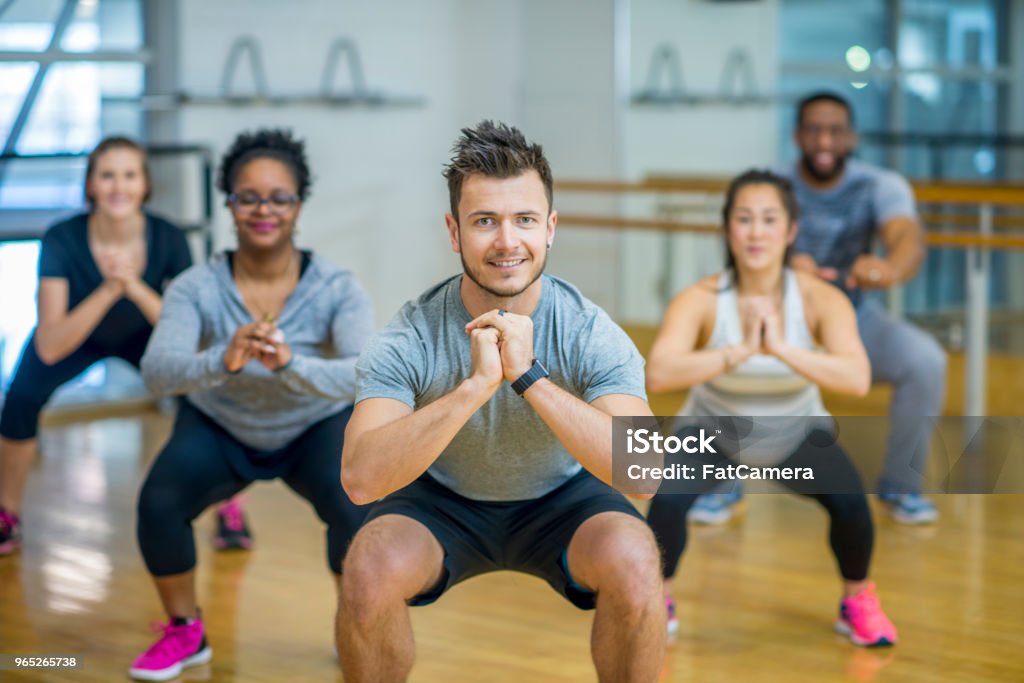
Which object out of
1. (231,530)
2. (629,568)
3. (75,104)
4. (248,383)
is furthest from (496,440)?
(75,104)

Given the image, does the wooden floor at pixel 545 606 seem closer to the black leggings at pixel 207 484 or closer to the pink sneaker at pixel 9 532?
the pink sneaker at pixel 9 532

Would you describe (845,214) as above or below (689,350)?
above

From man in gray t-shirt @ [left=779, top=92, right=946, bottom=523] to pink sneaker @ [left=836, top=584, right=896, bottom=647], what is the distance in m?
0.97

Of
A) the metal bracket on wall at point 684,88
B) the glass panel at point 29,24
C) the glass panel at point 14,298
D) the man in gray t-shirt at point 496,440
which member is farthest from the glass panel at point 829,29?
the man in gray t-shirt at point 496,440

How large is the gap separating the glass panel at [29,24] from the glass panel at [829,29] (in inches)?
124

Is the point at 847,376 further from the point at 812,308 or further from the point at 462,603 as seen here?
the point at 462,603

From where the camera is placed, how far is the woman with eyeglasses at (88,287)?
3.34m

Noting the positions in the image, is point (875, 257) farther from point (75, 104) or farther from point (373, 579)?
point (75, 104)

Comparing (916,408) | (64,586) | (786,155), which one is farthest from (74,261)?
(786,155)

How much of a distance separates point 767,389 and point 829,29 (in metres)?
3.78

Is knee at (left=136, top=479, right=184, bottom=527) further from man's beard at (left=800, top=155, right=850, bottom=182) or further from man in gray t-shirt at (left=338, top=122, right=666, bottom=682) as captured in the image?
man's beard at (left=800, top=155, right=850, bottom=182)

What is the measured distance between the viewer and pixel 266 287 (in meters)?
2.73

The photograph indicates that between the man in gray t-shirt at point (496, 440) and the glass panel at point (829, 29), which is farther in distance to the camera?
the glass panel at point (829, 29)

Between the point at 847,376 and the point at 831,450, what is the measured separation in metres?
0.16
